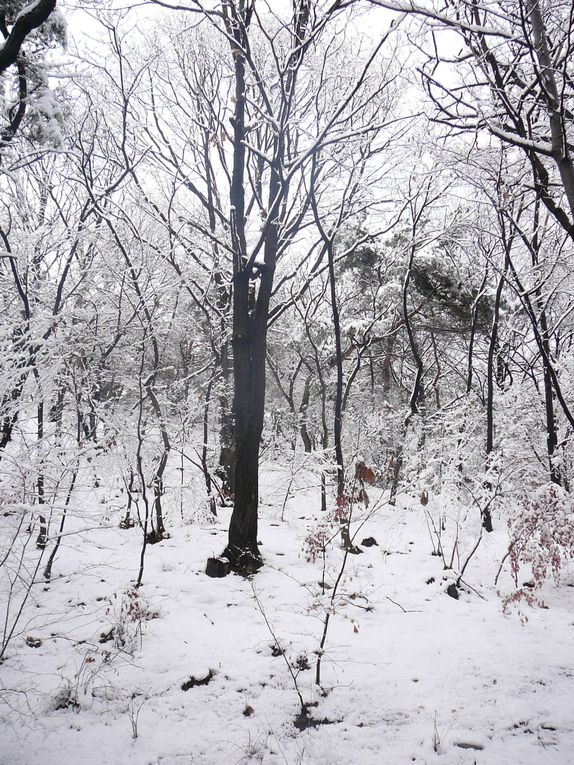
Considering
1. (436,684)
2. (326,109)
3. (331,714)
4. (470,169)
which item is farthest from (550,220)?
(331,714)

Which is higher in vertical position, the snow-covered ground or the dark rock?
the dark rock

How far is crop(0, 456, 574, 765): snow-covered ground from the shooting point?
2.75 m

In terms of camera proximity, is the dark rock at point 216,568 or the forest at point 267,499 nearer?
the forest at point 267,499

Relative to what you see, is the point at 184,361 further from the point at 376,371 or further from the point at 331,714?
the point at 331,714

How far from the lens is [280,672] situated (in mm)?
3537

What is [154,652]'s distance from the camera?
12.5ft

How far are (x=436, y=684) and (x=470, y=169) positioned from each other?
551 centimetres

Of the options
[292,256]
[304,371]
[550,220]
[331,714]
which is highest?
[292,256]

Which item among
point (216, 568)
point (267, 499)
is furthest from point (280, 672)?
point (267, 499)

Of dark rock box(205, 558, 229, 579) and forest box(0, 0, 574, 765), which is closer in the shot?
forest box(0, 0, 574, 765)

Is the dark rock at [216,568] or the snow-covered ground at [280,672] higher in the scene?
the dark rock at [216,568]

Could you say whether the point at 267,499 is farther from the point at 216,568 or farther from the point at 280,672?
the point at 280,672

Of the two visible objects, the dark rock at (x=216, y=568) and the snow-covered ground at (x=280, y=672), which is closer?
the snow-covered ground at (x=280, y=672)

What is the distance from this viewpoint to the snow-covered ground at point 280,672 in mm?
2752
